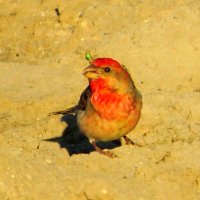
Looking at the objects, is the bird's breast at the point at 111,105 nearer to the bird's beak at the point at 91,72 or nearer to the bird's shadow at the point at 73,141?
the bird's beak at the point at 91,72

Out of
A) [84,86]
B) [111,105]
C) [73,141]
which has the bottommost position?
[73,141]

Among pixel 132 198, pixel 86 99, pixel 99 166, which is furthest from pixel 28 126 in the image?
pixel 132 198

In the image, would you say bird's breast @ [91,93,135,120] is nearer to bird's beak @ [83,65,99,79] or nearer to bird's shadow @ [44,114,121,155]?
bird's beak @ [83,65,99,79]

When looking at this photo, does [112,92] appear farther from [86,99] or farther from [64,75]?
[64,75]

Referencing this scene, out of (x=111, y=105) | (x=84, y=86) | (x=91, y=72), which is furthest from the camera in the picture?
(x=84, y=86)

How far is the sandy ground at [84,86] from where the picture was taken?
6.27 metres

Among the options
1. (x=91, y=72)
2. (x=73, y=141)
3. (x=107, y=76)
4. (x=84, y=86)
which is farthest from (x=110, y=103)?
(x=84, y=86)

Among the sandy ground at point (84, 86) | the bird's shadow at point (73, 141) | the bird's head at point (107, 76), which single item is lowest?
the bird's shadow at point (73, 141)

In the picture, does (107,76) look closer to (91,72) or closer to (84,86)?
(91,72)

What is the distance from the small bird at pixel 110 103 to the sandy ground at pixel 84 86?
22 cm

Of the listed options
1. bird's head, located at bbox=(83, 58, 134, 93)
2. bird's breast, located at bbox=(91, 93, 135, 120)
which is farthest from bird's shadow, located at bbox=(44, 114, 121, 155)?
bird's head, located at bbox=(83, 58, 134, 93)

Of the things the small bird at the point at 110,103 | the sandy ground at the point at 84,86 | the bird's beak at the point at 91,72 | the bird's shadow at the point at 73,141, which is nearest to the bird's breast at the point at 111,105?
the small bird at the point at 110,103

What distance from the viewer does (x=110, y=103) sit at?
6789 mm

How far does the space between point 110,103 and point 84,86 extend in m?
2.02
